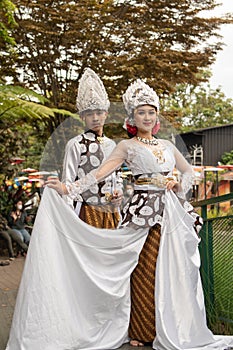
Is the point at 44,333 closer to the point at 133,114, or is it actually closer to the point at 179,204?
the point at 179,204

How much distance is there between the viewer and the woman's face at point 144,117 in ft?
15.8

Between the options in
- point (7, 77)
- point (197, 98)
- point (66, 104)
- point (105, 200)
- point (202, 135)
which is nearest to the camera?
point (105, 200)

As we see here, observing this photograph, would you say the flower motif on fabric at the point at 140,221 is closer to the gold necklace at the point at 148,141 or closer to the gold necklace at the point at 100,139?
the gold necklace at the point at 148,141

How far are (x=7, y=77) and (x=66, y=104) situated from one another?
2.54 m

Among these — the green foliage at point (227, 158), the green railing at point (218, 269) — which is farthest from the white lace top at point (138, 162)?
the green foliage at point (227, 158)

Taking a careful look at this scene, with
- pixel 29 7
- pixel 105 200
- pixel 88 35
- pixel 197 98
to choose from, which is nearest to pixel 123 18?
pixel 88 35

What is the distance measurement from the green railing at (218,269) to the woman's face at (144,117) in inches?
32.3

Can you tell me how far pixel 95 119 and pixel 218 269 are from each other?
1614mm

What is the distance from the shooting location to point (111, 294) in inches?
188

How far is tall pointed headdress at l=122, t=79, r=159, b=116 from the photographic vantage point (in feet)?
15.8

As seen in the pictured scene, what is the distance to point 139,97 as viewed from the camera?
4820 millimetres

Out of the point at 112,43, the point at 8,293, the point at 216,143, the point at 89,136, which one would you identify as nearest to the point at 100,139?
the point at 89,136

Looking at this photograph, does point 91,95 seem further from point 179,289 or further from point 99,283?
point 179,289

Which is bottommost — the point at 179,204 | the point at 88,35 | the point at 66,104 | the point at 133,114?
the point at 179,204
